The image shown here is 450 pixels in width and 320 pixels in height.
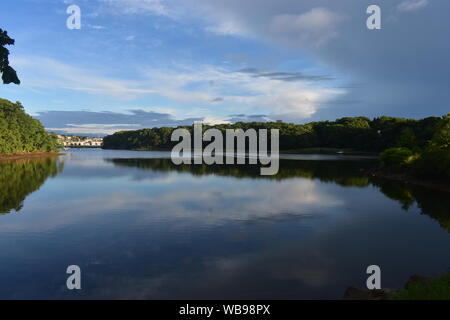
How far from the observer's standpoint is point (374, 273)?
614 inches

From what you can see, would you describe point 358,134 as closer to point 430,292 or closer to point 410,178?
point 410,178

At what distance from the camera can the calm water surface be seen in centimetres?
1466

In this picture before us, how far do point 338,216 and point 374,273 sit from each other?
14049mm

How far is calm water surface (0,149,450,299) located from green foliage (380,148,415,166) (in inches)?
796

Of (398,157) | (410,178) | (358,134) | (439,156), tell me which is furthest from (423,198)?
(358,134)

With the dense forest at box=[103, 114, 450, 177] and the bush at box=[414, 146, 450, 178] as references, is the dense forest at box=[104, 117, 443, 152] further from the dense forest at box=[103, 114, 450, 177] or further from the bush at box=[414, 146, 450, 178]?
the bush at box=[414, 146, 450, 178]

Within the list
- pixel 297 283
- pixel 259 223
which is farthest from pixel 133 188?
pixel 297 283

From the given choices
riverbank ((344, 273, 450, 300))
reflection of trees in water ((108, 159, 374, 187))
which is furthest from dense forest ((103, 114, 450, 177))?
riverbank ((344, 273, 450, 300))

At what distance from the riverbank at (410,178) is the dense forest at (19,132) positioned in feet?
383

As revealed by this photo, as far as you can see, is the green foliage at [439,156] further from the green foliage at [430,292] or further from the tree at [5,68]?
the tree at [5,68]

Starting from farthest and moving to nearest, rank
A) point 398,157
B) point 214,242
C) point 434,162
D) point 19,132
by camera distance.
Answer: point 19,132 → point 398,157 → point 434,162 → point 214,242

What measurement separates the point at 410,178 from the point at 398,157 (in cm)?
747

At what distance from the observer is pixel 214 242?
829 inches
